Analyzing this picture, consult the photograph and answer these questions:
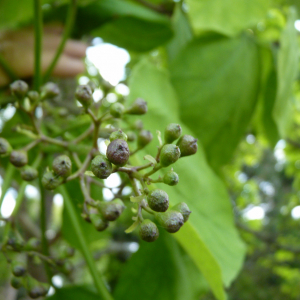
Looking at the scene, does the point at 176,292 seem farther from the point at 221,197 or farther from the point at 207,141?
the point at 207,141

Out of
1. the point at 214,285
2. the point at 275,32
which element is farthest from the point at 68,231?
the point at 275,32

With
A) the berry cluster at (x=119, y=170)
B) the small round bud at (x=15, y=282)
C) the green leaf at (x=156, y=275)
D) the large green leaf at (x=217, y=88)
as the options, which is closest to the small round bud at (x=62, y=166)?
the berry cluster at (x=119, y=170)

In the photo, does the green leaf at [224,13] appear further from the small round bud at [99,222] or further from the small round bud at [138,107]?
the small round bud at [99,222]

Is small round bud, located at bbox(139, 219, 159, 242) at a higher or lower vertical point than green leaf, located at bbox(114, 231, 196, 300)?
higher

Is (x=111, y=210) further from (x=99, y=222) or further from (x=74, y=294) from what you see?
(x=74, y=294)

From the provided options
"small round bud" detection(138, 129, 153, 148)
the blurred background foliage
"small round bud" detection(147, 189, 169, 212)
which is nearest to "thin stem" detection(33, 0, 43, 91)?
the blurred background foliage

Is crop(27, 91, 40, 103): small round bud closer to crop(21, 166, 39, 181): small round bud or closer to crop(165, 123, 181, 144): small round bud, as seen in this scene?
crop(21, 166, 39, 181): small round bud

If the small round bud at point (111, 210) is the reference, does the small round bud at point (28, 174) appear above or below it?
below
